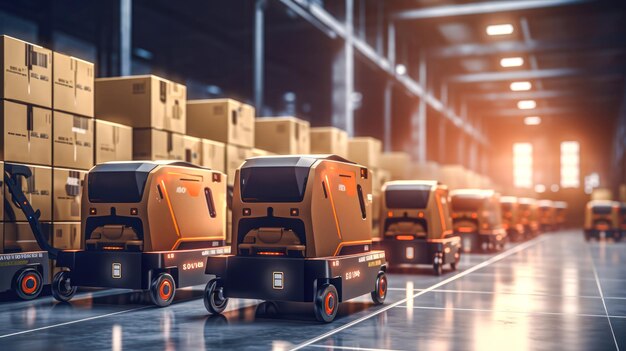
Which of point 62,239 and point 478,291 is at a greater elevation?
point 62,239

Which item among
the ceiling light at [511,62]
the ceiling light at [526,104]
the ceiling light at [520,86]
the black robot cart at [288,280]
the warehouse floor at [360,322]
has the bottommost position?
the warehouse floor at [360,322]

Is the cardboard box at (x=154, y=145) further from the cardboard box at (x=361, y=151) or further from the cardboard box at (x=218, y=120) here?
the cardboard box at (x=361, y=151)

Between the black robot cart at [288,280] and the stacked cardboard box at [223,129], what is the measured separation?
14.7 ft

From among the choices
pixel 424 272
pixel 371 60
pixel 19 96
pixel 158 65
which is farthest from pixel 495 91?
pixel 19 96

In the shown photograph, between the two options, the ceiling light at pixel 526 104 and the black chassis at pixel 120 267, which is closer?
the black chassis at pixel 120 267

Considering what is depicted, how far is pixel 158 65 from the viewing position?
2591 cm

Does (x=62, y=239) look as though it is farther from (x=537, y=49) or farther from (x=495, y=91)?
(x=495, y=91)

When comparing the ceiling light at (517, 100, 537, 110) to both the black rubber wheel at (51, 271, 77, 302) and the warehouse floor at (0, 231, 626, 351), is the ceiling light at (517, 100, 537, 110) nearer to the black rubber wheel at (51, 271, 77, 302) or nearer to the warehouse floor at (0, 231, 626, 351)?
the warehouse floor at (0, 231, 626, 351)

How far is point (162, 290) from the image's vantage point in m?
8.09

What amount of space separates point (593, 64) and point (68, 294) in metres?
30.5

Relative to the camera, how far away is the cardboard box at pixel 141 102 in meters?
10.3

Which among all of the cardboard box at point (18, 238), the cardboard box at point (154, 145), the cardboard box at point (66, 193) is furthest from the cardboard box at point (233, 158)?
the cardboard box at point (18, 238)

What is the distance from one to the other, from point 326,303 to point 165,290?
85.0 inches

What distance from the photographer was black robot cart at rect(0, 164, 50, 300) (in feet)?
26.9
